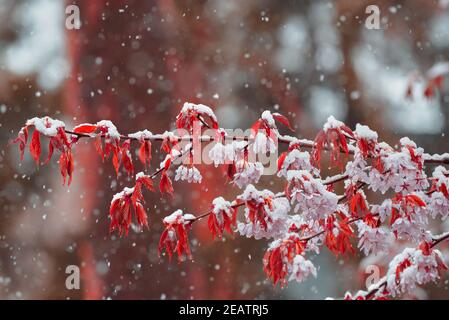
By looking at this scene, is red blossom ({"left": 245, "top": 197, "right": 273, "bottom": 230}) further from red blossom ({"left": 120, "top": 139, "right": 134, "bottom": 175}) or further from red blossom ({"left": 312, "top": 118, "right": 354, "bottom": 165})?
red blossom ({"left": 120, "top": 139, "right": 134, "bottom": 175})

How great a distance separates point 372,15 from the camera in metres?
8.18

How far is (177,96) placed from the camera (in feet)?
26.7

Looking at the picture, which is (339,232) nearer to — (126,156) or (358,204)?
(358,204)

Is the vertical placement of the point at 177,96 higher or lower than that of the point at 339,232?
higher

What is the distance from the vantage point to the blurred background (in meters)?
7.69

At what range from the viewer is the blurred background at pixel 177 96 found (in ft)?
25.2

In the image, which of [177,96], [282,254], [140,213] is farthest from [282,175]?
[177,96]

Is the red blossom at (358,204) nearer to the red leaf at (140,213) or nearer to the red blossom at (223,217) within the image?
the red blossom at (223,217)

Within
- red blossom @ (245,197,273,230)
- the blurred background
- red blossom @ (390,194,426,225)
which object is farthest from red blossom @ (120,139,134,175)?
the blurred background

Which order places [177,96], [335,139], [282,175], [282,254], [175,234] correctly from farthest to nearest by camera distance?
[177,96] → [282,254] → [175,234] → [282,175] → [335,139]

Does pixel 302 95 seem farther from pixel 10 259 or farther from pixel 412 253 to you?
pixel 412 253

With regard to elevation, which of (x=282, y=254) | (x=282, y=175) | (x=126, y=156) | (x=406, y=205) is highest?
(x=126, y=156)
